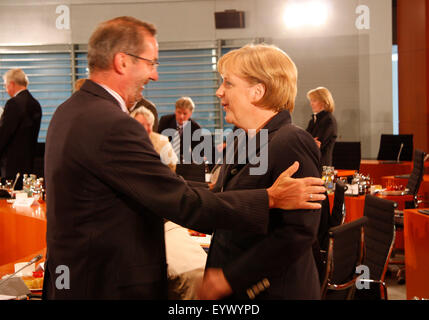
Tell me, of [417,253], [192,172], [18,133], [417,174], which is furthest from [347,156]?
[18,133]

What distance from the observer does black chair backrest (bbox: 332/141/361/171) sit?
800cm

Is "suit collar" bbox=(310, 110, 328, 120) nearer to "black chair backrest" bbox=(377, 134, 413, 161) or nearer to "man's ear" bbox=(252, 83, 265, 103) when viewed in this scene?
"black chair backrest" bbox=(377, 134, 413, 161)

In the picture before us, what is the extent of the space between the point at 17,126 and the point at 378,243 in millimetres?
4255

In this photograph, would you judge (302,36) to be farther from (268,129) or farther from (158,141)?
(268,129)

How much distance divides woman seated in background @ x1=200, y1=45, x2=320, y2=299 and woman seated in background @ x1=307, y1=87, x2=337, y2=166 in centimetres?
507

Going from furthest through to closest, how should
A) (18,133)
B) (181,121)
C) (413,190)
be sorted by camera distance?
(181,121) < (18,133) < (413,190)

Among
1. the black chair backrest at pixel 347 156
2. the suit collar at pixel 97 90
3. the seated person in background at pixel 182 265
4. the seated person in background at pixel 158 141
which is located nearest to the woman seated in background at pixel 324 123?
the black chair backrest at pixel 347 156

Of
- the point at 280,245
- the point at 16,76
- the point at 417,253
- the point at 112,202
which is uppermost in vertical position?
the point at 16,76

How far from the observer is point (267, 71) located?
1659mm

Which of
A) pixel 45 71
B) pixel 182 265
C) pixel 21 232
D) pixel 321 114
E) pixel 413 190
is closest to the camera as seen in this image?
pixel 182 265

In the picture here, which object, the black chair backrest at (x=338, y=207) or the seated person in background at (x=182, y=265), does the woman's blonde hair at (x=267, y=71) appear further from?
the black chair backrest at (x=338, y=207)

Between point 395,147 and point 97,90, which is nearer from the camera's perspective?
point 97,90

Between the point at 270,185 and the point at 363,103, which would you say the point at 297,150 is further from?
the point at 363,103

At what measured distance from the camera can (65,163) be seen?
149cm
